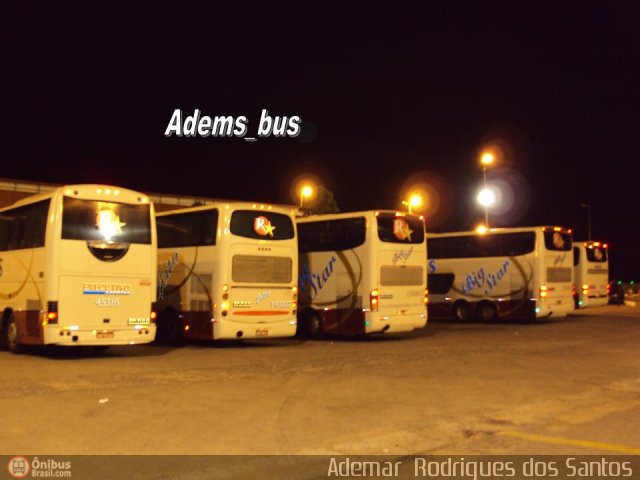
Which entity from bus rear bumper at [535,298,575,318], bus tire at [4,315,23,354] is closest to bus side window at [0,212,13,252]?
bus tire at [4,315,23,354]

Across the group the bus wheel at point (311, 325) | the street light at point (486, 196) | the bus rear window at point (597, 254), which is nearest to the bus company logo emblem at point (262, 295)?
the bus wheel at point (311, 325)

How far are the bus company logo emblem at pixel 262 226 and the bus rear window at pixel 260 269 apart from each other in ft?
1.96

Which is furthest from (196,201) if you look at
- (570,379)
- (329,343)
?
(570,379)

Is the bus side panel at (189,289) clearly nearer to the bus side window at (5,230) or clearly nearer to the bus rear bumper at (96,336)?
the bus rear bumper at (96,336)

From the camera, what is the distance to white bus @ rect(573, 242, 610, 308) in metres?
34.5

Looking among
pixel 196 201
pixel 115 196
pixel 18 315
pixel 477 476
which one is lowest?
pixel 477 476

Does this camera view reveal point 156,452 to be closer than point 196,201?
Yes

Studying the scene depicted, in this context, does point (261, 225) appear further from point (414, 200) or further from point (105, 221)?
point (414, 200)

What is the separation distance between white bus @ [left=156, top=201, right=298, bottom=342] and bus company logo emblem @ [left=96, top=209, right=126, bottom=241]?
2981 mm

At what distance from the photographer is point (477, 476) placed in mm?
7039

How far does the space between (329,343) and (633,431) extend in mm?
12041

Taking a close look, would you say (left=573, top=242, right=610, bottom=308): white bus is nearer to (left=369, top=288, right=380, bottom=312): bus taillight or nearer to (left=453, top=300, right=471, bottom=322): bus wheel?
(left=453, top=300, right=471, bottom=322): bus wheel

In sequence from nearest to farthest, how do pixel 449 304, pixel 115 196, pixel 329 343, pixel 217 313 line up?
pixel 115 196, pixel 217 313, pixel 329 343, pixel 449 304

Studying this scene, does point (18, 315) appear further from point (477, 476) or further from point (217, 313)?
point (477, 476)
